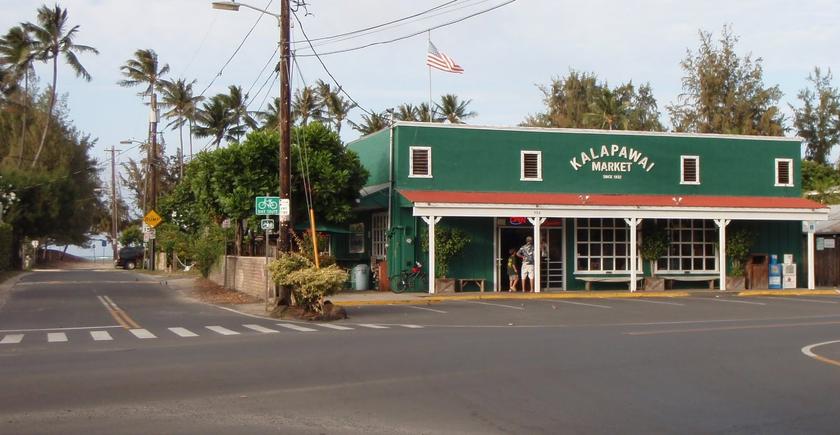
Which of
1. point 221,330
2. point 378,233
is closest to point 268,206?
point 221,330

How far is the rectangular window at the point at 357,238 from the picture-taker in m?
34.3

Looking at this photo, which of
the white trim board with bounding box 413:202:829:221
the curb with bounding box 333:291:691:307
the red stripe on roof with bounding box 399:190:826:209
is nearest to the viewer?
the curb with bounding box 333:291:691:307

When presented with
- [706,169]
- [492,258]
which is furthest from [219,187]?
[706,169]

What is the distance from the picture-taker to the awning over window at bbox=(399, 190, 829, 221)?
28972mm

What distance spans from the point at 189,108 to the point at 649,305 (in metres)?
43.8

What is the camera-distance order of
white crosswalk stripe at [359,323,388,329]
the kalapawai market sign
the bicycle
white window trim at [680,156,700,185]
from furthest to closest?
white window trim at [680,156,700,185], the kalapawai market sign, the bicycle, white crosswalk stripe at [359,323,388,329]

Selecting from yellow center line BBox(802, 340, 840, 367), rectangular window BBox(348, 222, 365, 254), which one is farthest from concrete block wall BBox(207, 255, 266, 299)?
yellow center line BBox(802, 340, 840, 367)

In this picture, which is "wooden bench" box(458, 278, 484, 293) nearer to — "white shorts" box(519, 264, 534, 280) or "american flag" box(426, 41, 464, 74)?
"white shorts" box(519, 264, 534, 280)

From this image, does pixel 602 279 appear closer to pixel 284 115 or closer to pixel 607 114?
Result: pixel 284 115

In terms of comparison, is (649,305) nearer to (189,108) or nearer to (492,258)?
(492,258)

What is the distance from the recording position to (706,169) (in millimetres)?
34062

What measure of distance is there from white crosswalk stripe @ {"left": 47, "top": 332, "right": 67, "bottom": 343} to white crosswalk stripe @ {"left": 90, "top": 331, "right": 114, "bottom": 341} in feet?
1.65

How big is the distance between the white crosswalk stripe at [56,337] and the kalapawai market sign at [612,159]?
64.8ft

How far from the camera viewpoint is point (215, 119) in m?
62.0
